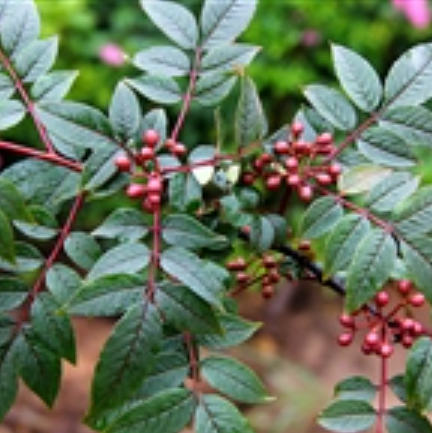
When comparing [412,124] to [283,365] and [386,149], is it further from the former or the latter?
[283,365]

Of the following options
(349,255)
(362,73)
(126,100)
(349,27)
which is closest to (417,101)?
(362,73)

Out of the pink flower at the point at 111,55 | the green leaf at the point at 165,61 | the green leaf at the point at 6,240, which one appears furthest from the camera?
the pink flower at the point at 111,55

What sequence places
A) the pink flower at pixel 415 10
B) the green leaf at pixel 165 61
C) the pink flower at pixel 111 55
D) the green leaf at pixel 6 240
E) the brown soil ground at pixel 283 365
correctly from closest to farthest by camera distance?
the green leaf at pixel 6 240, the green leaf at pixel 165 61, the brown soil ground at pixel 283 365, the pink flower at pixel 111 55, the pink flower at pixel 415 10

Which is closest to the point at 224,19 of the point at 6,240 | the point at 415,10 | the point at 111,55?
the point at 6,240

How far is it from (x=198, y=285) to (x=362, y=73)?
311 mm

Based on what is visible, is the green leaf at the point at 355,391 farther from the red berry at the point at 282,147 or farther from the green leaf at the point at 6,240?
the green leaf at the point at 6,240

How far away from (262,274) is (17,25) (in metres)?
0.38

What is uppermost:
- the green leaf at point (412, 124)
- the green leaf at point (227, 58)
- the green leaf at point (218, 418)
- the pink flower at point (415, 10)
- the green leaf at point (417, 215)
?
the green leaf at point (227, 58)

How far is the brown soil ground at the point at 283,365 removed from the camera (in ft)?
9.89

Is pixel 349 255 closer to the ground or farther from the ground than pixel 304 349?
farther from the ground

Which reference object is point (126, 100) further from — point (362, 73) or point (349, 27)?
point (349, 27)

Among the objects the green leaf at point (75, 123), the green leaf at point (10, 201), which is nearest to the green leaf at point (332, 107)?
the green leaf at point (75, 123)

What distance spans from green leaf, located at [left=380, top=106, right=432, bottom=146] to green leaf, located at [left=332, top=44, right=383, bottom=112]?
2 centimetres

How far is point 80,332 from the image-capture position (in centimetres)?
352
